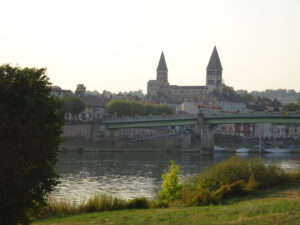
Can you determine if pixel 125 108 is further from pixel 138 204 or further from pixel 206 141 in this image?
pixel 138 204

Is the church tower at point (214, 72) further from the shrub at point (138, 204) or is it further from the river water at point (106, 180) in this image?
the shrub at point (138, 204)

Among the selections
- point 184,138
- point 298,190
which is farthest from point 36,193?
point 184,138

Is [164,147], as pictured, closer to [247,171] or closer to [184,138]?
[184,138]

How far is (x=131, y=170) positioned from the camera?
2318 inches

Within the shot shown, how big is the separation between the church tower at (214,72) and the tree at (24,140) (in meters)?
178

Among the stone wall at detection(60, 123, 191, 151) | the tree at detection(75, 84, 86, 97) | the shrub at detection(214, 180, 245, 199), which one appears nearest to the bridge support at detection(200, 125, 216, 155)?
the stone wall at detection(60, 123, 191, 151)

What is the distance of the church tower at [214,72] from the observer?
19188 cm

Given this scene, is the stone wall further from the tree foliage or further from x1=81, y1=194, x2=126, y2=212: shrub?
x1=81, y1=194, x2=126, y2=212: shrub

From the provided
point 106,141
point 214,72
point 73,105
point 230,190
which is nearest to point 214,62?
point 214,72

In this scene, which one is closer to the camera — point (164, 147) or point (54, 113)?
point (54, 113)

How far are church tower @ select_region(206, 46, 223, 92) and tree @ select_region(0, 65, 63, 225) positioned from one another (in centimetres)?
17780

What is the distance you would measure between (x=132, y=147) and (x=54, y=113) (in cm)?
8449

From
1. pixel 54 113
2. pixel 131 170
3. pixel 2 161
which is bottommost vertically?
pixel 131 170

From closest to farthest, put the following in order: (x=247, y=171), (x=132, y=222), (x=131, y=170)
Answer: (x=132, y=222)
(x=247, y=171)
(x=131, y=170)
